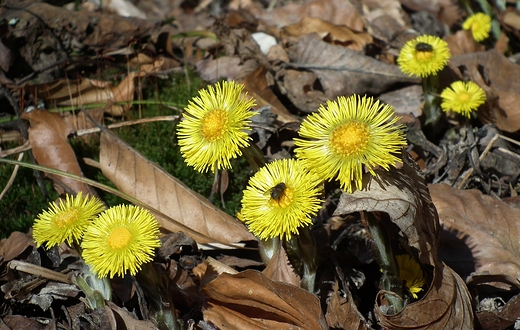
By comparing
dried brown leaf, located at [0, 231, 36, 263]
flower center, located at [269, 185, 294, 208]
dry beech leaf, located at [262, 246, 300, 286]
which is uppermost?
flower center, located at [269, 185, 294, 208]

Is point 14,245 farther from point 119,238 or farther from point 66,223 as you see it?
point 119,238

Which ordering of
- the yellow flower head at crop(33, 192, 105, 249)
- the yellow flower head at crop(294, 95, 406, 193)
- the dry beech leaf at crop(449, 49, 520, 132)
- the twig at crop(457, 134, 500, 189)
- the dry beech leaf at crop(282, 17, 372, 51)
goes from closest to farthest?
the yellow flower head at crop(294, 95, 406, 193)
the yellow flower head at crop(33, 192, 105, 249)
the twig at crop(457, 134, 500, 189)
the dry beech leaf at crop(449, 49, 520, 132)
the dry beech leaf at crop(282, 17, 372, 51)

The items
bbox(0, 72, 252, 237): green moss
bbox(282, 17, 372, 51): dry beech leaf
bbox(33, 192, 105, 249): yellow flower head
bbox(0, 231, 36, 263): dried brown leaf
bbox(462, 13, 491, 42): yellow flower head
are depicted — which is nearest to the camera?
bbox(33, 192, 105, 249): yellow flower head

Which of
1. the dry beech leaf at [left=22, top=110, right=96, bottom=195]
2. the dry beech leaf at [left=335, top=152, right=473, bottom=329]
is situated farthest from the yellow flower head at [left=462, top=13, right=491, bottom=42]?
Result: the dry beech leaf at [left=22, top=110, right=96, bottom=195]

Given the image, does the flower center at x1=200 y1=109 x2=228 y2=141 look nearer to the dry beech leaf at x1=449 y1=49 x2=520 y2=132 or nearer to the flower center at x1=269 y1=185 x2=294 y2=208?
the flower center at x1=269 y1=185 x2=294 y2=208

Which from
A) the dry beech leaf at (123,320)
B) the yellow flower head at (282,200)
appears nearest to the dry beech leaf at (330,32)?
the yellow flower head at (282,200)

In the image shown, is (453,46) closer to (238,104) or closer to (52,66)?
A: (238,104)

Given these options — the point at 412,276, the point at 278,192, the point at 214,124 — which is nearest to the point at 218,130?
the point at 214,124
